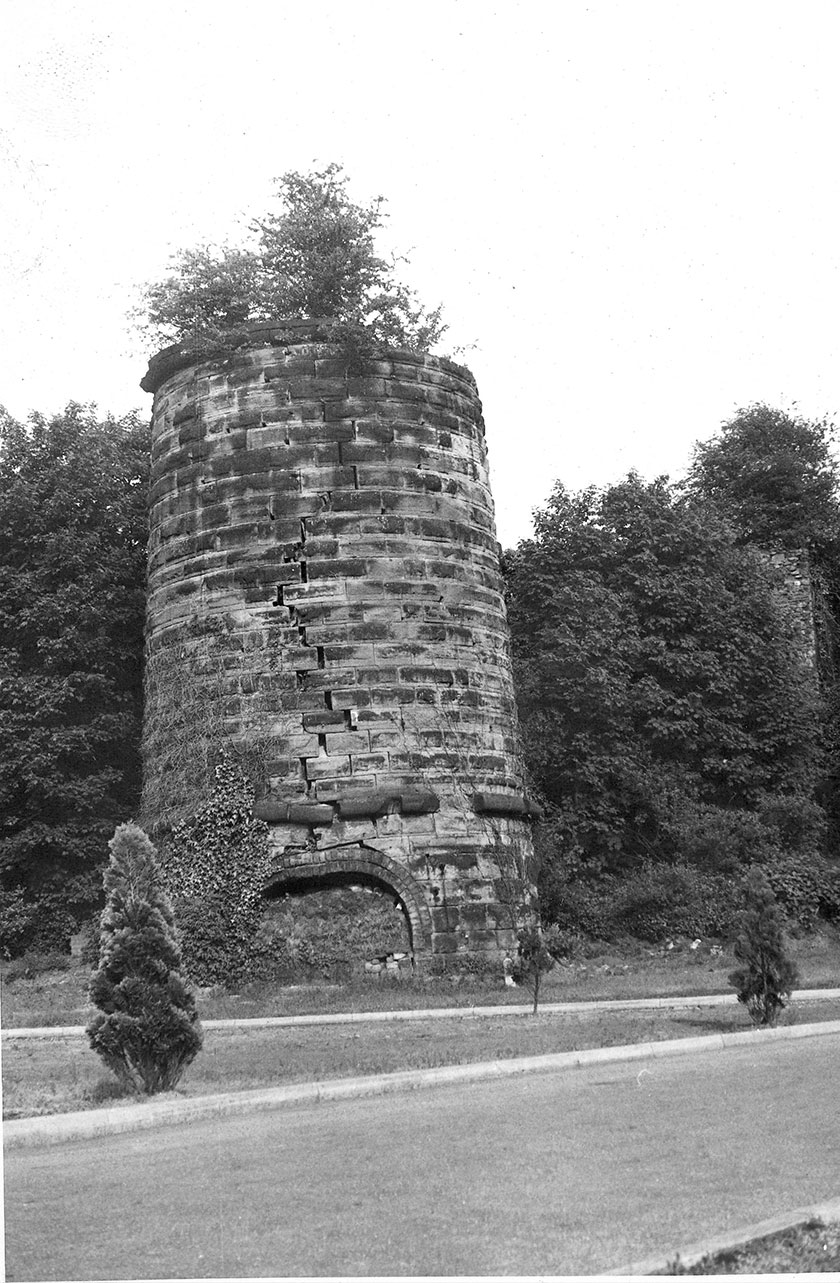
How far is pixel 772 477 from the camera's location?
41.2 metres

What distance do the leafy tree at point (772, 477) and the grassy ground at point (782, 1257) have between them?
1285 inches

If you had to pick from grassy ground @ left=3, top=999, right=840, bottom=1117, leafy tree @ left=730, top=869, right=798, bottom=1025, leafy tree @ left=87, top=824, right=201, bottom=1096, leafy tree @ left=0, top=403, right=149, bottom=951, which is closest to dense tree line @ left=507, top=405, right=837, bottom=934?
leafy tree @ left=0, top=403, right=149, bottom=951

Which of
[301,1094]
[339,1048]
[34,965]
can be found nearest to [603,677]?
[34,965]

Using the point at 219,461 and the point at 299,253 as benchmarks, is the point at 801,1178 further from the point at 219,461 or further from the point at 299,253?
the point at 299,253

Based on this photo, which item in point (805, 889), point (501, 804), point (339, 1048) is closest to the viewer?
point (339, 1048)

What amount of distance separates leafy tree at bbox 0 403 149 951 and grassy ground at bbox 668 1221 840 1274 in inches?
759

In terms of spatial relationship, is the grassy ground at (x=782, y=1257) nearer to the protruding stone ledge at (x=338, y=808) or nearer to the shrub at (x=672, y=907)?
the protruding stone ledge at (x=338, y=808)

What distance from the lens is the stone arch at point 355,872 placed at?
23.6 metres

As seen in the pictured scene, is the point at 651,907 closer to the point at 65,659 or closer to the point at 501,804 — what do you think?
the point at 501,804

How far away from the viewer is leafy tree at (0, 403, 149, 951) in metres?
26.4

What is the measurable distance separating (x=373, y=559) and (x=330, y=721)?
2.63 m

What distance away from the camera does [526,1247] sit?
309 inches

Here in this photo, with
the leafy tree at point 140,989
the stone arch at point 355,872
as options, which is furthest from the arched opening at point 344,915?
the leafy tree at point 140,989

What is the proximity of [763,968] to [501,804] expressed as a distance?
7.75m
